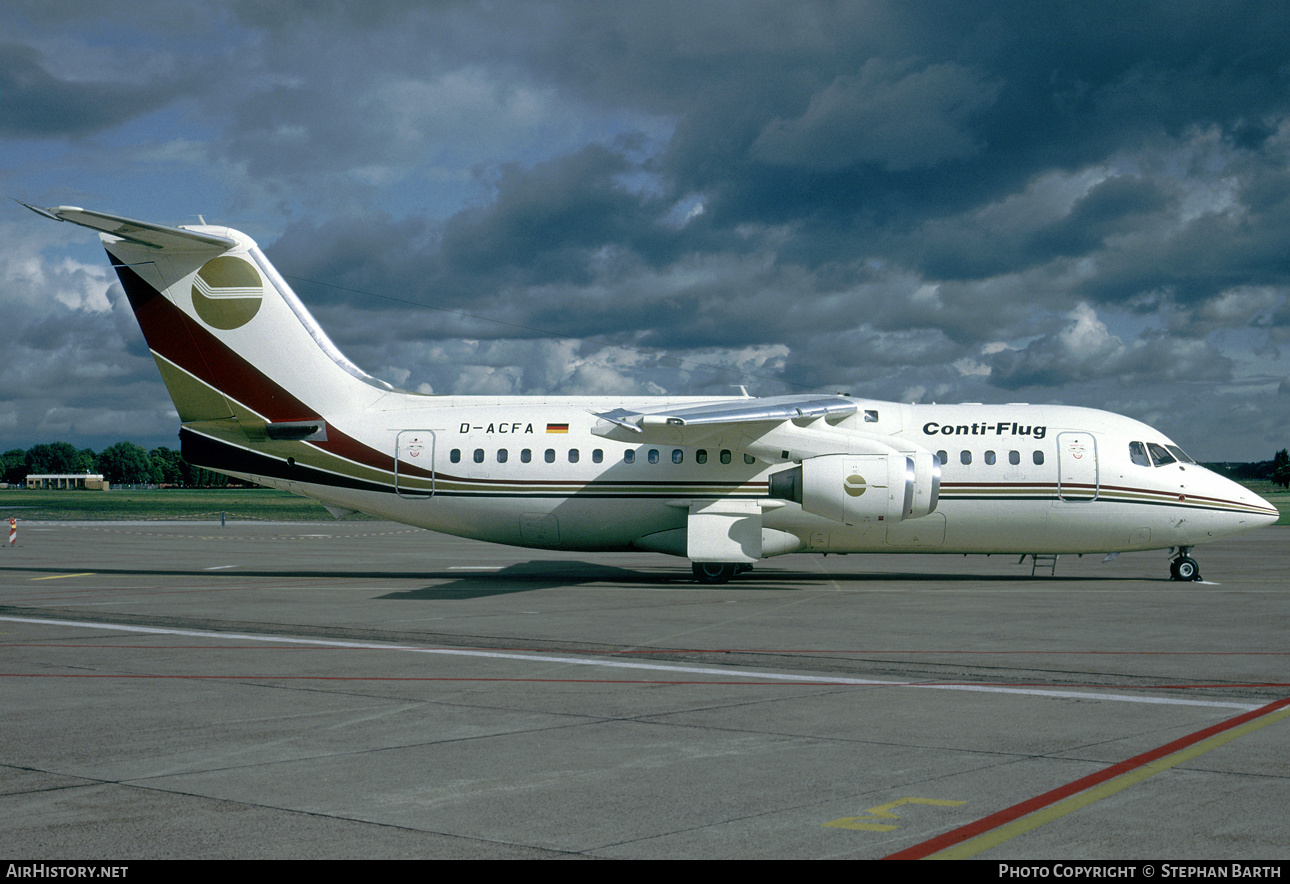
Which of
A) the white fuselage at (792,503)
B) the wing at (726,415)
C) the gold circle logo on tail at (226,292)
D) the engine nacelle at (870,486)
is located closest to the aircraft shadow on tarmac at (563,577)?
the white fuselage at (792,503)

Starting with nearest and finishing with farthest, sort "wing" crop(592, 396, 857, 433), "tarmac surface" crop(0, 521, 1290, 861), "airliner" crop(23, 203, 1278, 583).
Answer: "tarmac surface" crop(0, 521, 1290, 861)
"wing" crop(592, 396, 857, 433)
"airliner" crop(23, 203, 1278, 583)

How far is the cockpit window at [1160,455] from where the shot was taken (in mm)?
24641

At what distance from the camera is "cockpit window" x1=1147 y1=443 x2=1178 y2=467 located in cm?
2464

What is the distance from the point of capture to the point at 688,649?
1456 cm

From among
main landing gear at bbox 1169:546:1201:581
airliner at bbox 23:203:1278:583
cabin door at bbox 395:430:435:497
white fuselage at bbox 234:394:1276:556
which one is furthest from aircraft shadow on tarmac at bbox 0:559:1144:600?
cabin door at bbox 395:430:435:497

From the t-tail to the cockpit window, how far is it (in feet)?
60.2

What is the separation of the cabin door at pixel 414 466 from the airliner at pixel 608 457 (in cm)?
4

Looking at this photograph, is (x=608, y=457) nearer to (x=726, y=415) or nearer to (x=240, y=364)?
(x=726, y=415)

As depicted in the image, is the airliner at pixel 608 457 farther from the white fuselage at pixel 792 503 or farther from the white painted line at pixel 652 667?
the white painted line at pixel 652 667

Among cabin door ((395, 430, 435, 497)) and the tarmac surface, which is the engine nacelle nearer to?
the tarmac surface

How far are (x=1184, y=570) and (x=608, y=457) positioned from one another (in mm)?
14107

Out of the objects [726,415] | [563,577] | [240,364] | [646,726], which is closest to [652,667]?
[646,726]
